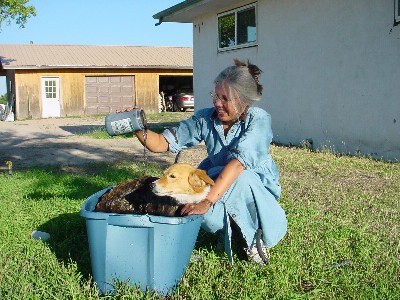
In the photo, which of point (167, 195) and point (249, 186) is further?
point (249, 186)

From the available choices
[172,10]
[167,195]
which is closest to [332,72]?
[172,10]

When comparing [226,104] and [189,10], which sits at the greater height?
[189,10]

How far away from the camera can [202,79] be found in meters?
13.4

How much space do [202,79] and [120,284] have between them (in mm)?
10969

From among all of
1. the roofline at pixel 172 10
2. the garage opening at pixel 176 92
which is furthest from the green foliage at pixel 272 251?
the garage opening at pixel 176 92

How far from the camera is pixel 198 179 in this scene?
2812 mm

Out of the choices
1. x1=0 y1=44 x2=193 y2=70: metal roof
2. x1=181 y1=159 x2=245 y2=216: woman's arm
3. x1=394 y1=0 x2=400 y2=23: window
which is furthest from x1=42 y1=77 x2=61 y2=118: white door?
x1=181 y1=159 x2=245 y2=216: woman's arm

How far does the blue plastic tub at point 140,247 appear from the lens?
2627mm

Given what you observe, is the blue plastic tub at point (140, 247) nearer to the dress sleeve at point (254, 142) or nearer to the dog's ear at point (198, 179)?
the dog's ear at point (198, 179)

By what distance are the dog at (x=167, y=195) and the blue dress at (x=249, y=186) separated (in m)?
0.32

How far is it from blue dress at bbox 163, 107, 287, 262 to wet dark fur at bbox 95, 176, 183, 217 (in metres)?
0.38

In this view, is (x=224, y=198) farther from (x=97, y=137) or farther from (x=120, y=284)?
(x=97, y=137)

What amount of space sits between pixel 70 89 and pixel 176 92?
6.25 m

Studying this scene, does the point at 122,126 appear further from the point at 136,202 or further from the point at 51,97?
the point at 51,97
